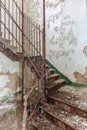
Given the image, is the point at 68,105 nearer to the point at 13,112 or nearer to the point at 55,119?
the point at 55,119

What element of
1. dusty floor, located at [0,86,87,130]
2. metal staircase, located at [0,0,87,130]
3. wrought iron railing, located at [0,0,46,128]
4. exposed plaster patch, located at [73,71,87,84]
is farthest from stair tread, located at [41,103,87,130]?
wrought iron railing, located at [0,0,46,128]

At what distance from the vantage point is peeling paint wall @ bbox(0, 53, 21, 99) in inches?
152

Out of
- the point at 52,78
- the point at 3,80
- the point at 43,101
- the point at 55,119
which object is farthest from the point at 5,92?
the point at 55,119

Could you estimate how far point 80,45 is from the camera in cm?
445

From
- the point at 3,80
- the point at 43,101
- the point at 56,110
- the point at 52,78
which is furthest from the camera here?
the point at 52,78

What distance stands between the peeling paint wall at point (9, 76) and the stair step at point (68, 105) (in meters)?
0.89

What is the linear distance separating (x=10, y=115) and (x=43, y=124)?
3.01 feet

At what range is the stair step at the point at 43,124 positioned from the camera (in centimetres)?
310

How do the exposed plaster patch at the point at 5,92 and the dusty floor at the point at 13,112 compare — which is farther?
the exposed plaster patch at the point at 5,92

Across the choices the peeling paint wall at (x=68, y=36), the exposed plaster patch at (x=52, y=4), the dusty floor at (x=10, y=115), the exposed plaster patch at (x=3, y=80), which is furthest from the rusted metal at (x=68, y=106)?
the exposed plaster patch at (x=52, y=4)

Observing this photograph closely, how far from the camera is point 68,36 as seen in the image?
15.4 ft

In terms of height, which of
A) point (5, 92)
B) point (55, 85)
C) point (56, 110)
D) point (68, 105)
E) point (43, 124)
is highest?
point (55, 85)

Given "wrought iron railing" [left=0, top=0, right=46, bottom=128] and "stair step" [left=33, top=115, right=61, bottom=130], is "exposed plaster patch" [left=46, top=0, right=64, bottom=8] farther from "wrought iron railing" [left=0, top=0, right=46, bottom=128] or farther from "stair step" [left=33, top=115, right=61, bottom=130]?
"stair step" [left=33, top=115, right=61, bottom=130]

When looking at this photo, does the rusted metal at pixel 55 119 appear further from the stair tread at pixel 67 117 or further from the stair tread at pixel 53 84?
the stair tread at pixel 53 84
